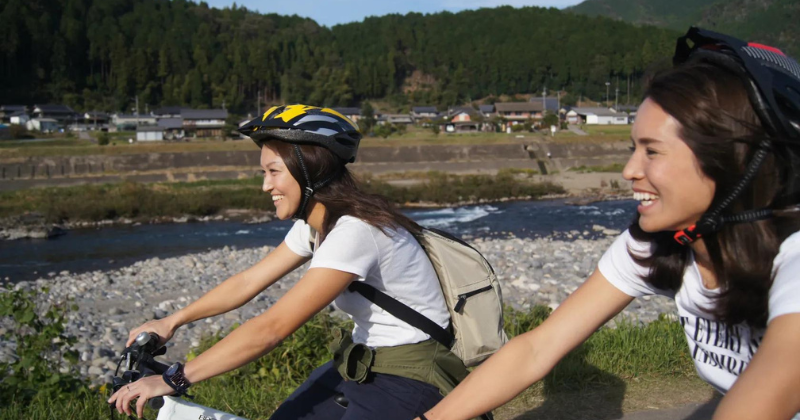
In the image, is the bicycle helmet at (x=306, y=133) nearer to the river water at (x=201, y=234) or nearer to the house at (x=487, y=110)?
the river water at (x=201, y=234)

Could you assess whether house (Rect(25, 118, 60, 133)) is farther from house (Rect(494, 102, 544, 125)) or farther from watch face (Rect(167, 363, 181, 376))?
watch face (Rect(167, 363, 181, 376))

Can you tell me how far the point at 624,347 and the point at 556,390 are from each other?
27.1 inches

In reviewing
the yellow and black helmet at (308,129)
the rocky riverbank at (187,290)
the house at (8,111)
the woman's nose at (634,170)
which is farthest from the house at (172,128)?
the woman's nose at (634,170)

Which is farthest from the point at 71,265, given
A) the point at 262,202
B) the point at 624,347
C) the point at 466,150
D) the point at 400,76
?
the point at 400,76

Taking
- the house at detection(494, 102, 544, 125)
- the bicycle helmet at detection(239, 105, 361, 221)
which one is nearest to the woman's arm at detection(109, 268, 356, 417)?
the bicycle helmet at detection(239, 105, 361, 221)

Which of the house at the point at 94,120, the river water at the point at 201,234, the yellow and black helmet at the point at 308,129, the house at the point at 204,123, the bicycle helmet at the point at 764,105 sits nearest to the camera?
the bicycle helmet at the point at 764,105

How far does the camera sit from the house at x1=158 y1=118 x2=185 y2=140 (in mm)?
62281

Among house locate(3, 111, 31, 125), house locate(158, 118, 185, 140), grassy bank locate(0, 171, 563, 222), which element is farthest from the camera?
house locate(3, 111, 31, 125)

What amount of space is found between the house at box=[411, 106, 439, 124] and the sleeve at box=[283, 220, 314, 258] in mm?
86554

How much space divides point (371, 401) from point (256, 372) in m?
2.60

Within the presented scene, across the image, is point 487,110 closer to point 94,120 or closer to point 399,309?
point 94,120

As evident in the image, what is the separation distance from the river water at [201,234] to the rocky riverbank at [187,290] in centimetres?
227

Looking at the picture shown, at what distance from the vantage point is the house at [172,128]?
62281 millimetres

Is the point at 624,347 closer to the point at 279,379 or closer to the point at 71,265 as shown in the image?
the point at 279,379
